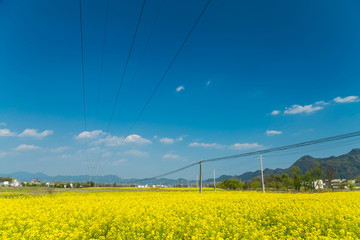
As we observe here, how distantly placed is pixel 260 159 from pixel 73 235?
142ft

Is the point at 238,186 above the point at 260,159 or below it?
below

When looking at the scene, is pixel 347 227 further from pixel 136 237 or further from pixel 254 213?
pixel 136 237

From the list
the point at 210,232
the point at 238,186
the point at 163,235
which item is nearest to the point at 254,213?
the point at 210,232

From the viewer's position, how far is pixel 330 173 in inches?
3140

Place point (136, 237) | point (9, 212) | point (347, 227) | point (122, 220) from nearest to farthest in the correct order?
1. point (136, 237)
2. point (347, 227)
3. point (122, 220)
4. point (9, 212)

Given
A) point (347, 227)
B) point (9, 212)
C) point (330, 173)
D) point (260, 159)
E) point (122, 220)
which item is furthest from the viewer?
point (330, 173)

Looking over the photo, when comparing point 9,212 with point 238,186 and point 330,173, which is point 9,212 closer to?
point 330,173

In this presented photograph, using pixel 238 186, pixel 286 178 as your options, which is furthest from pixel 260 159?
pixel 238 186

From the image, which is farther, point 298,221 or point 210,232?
point 298,221

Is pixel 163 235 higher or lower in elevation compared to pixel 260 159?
lower

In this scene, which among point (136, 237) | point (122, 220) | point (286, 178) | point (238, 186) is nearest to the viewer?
point (136, 237)

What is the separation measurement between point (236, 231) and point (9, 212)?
417 inches

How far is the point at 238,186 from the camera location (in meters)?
103

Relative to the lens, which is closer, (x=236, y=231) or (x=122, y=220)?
(x=236, y=231)
